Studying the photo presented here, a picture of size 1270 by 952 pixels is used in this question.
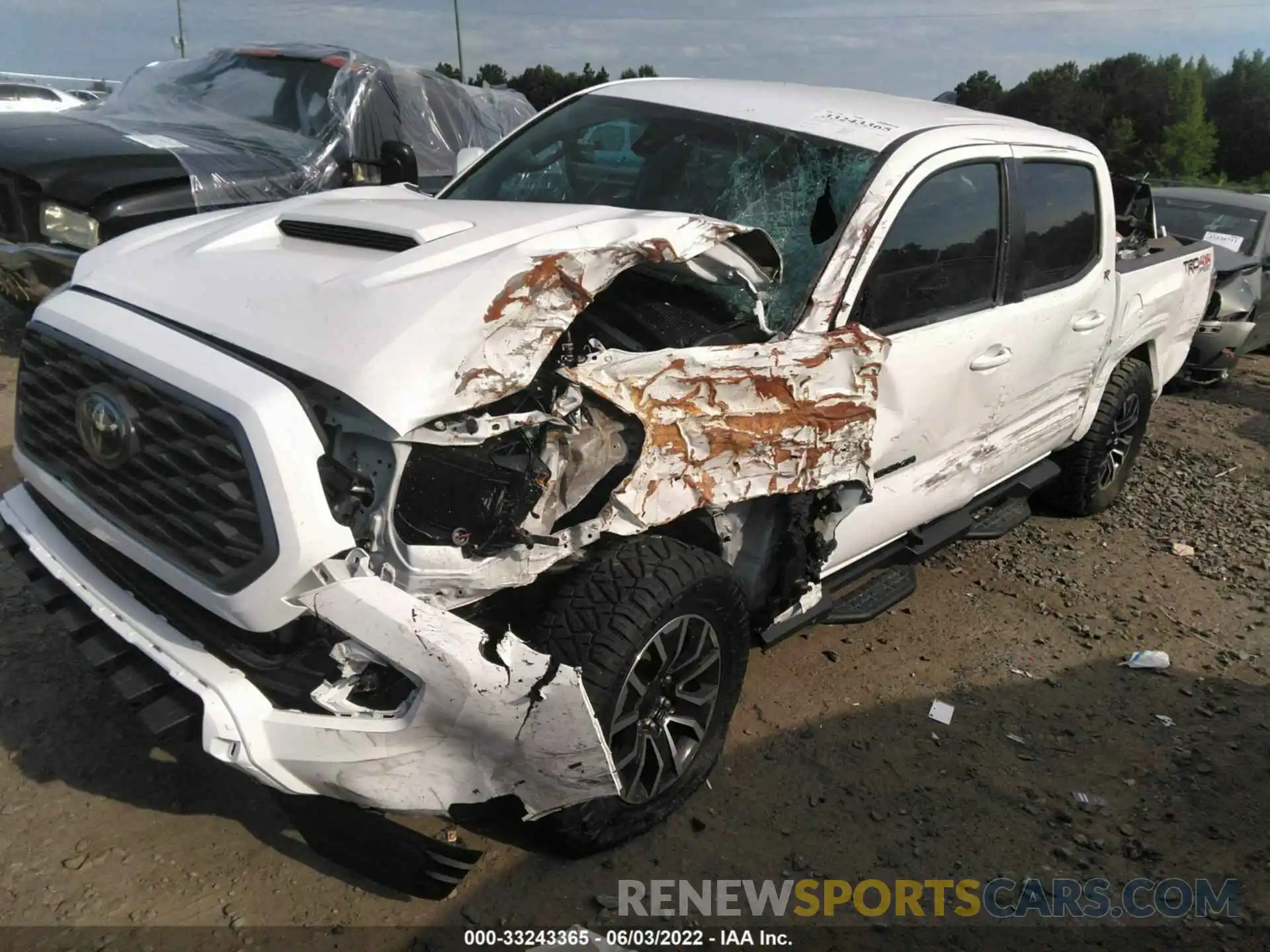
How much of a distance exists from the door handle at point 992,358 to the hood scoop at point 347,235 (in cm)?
196

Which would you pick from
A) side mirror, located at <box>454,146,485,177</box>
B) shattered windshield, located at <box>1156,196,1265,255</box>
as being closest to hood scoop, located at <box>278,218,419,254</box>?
side mirror, located at <box>454,146,485,177</box>

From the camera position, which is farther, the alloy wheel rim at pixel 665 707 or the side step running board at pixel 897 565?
the side step running board at pixel 897 565

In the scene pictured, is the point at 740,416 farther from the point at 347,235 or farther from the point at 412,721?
the point at 347,235

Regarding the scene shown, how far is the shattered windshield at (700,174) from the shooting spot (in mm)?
3084

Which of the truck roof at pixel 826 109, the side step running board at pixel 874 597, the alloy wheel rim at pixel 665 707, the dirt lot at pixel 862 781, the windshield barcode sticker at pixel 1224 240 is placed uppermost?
the truck roof at pixel 826 109

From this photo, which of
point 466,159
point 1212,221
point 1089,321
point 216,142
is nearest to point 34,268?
point 216,142

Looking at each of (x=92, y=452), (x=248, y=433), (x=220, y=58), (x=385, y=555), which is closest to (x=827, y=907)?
(x=385, y=555)

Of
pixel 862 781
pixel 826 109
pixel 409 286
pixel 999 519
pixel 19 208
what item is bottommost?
pixel 862 781

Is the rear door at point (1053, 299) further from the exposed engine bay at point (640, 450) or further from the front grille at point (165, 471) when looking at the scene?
the front grille at point (165, 471)

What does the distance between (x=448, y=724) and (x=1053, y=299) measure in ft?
9.90

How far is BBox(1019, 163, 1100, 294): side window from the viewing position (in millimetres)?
3729

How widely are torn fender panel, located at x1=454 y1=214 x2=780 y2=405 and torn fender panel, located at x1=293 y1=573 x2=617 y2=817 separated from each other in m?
0.52

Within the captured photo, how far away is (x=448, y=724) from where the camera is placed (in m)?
2.00

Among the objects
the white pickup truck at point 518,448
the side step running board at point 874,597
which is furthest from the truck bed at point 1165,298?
the side step running board at point 874,597
